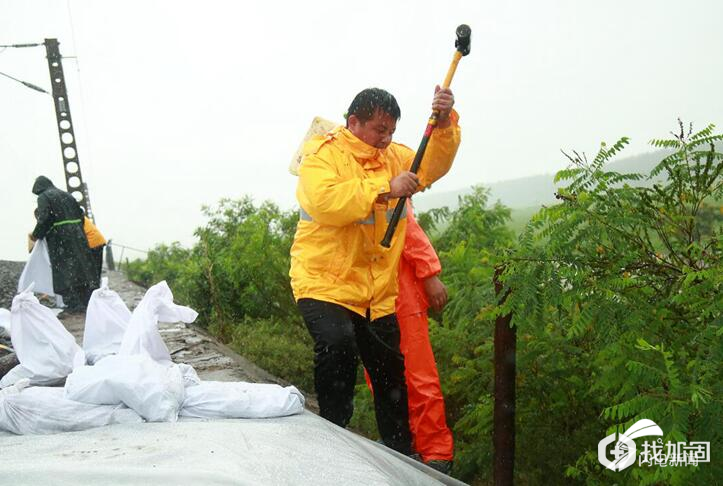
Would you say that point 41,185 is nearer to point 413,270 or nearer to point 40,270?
point 40,270

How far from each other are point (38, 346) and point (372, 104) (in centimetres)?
223

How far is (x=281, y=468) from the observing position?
256 centimetres

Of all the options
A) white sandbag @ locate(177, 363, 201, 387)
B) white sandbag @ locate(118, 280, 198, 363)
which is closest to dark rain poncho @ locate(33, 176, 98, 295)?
white sandbag @ locate(118, 280, 198, 363)

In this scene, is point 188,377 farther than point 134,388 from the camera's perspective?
Yes

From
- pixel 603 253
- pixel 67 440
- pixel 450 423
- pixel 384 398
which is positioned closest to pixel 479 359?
pixel 384 398

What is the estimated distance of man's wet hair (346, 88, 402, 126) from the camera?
3910 millimetres

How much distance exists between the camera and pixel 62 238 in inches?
389

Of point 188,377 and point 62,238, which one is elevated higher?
point 62,238

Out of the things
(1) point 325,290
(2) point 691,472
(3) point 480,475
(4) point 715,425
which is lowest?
(3) point 480,475

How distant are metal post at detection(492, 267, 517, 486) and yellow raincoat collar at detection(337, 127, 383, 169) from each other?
1.05 metres

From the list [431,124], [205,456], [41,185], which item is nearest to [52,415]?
[205,456]

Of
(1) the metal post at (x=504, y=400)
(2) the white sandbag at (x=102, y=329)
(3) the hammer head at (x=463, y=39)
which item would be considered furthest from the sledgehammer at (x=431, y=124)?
(2) the white sandbag at (x=102, y=329)

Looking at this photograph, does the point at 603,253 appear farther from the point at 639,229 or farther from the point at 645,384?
the point at 645,384

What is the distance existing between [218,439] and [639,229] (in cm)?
168
